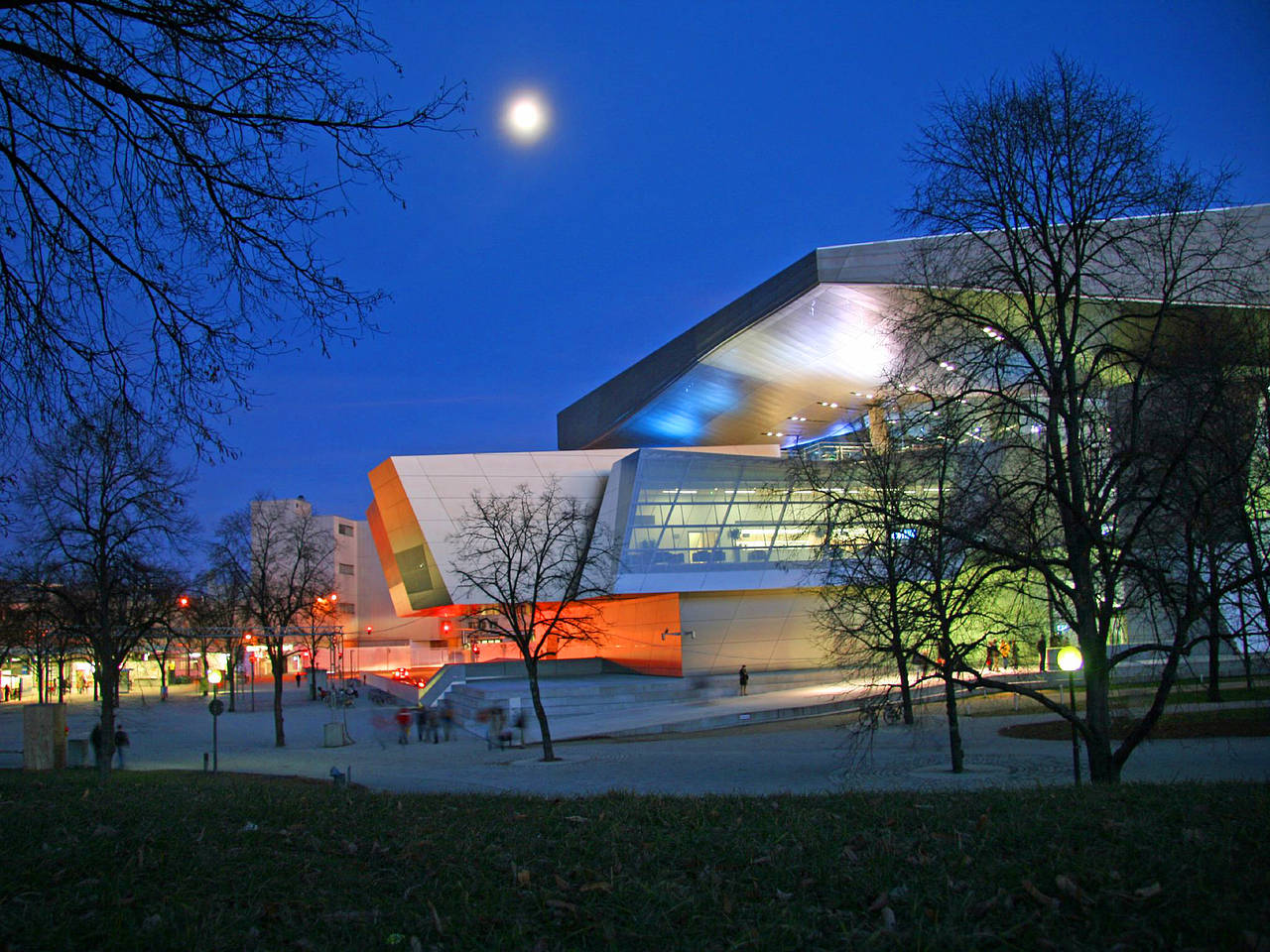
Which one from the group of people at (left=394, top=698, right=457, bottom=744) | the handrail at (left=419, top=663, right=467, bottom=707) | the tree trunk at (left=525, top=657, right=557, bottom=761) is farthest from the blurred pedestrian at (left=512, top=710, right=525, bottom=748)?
the handrail at (left=419, top=663, right=467, bottom=707)

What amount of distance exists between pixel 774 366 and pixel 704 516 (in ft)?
26.4

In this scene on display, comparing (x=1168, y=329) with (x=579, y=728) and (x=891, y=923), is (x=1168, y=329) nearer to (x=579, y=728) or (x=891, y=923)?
(x=891, y=923)

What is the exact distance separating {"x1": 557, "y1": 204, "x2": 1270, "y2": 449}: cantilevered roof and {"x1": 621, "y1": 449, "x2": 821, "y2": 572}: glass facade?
427cm

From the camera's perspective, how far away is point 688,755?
24.8m

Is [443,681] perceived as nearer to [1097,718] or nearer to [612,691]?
[612,691]

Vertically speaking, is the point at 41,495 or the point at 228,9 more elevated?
the point at 228,9

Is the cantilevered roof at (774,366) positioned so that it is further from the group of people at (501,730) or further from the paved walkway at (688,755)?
the group of people at (501,730)

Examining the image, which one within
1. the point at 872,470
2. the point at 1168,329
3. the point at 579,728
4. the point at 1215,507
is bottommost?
the point at 579,728

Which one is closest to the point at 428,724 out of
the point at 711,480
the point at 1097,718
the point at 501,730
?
the point at 501,730

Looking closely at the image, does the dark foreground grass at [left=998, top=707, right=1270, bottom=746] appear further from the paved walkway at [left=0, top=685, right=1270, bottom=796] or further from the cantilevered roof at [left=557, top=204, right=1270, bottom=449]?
the cantilevered roof at [left=557, top=204, right=1270, bottom=449]

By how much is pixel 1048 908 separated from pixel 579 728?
99.9ft

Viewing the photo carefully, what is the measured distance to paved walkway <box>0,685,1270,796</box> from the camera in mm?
17609

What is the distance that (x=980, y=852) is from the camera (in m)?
5.29

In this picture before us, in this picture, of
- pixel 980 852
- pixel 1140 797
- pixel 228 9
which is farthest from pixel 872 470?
pixel 228 9
